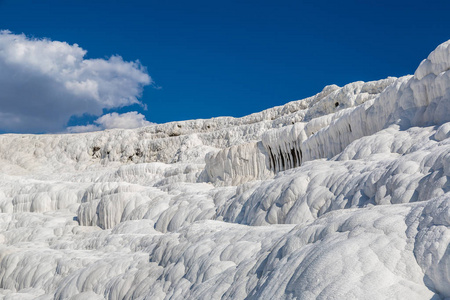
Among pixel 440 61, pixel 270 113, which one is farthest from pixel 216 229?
pixel 270 113

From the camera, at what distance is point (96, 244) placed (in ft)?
39.2

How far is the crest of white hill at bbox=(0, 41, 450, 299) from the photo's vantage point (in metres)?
3.47

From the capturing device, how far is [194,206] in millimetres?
13102

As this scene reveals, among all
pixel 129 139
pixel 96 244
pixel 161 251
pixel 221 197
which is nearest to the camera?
pixel 161 251

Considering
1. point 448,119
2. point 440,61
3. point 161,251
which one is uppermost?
point 440,61

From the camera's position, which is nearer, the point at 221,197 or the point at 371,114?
the point at 221,197

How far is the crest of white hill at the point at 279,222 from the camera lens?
11.4 ft

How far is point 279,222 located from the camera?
8.75 m

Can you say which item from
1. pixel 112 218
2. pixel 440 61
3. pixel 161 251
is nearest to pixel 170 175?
pixel 112 218

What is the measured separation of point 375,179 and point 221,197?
6.14 metres

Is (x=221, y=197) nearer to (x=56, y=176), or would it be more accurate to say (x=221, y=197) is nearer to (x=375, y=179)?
(x=375, y=179)

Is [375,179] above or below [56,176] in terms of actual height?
below

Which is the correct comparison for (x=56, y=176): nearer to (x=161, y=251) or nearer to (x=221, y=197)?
(x=221, y=197)

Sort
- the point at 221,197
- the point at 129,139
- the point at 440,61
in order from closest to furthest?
the point at 440,61 < the point at 221,197 < the point at 129,139
